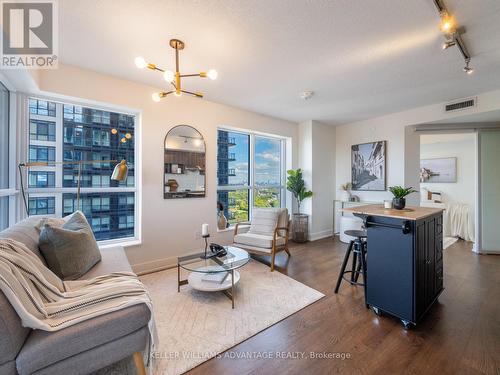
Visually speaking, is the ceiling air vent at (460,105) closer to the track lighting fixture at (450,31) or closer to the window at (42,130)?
the track lighting fixture at (450,31)

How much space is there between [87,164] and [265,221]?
2.66 meters

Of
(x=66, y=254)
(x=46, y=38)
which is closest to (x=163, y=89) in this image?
(x=46, y=38)

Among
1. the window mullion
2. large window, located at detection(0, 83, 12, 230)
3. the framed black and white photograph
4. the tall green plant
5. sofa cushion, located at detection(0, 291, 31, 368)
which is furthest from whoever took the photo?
the tall green plant

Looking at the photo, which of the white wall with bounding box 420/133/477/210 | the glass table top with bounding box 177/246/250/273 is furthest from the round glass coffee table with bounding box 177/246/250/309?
the white wall with bounding box 420/133/477/210

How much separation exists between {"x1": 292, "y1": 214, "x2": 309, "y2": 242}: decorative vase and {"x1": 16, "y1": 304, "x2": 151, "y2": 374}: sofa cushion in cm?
372

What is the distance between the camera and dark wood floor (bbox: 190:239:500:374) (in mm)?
1488

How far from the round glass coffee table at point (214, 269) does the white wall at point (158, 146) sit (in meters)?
0.88

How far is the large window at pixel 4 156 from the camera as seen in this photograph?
2205mm

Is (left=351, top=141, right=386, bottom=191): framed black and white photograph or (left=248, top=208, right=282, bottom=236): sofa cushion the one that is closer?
(left=248, top=208, right=282, bottom=236): sofa cushion

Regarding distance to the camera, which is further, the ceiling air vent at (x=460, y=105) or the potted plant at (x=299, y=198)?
the potted plant at (x=299, y=198)

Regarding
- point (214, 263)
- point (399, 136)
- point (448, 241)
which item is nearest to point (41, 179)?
point (214, 263)

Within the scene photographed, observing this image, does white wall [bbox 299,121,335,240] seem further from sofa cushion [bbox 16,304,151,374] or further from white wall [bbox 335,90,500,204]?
sofa cushion [bbox 16,304,151,374]

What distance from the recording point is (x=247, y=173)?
14.7 ft
